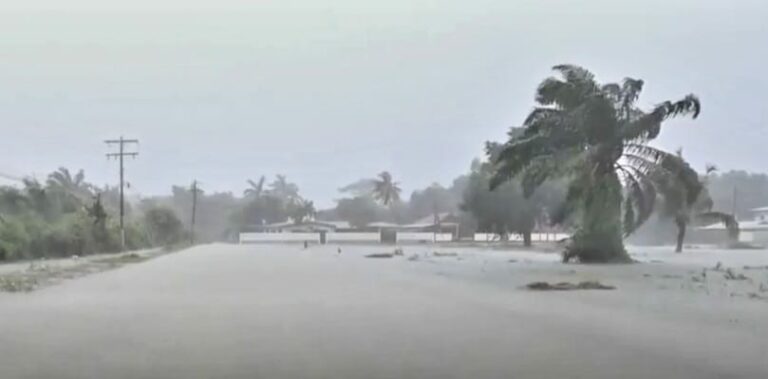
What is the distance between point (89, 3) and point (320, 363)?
585 centimetres

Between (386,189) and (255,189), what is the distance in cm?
364

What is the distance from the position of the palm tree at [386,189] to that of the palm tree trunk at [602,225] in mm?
5304

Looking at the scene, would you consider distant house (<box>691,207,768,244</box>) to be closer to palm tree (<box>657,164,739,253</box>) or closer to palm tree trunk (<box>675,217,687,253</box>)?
palm tree (<box>657,164,739,253</box>)

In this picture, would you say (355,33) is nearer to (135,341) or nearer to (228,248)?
(135,341)

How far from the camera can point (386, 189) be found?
2772 centimetres

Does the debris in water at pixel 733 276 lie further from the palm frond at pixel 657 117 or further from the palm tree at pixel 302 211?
the palm tree at pixel 302 211

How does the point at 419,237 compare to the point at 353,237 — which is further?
the point at 419,237

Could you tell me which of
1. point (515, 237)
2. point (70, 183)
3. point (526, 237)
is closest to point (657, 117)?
point (526, 237)

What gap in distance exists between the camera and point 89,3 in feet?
38.6

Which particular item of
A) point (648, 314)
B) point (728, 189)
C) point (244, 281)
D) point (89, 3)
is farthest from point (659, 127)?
point (89, 3)

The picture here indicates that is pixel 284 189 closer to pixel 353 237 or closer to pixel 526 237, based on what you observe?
pixel 353 237

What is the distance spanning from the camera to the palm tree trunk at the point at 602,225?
88.4ft

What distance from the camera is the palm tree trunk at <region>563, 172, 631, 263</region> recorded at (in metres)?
26.9

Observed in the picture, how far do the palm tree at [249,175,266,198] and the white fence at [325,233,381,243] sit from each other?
6670 millimetres
